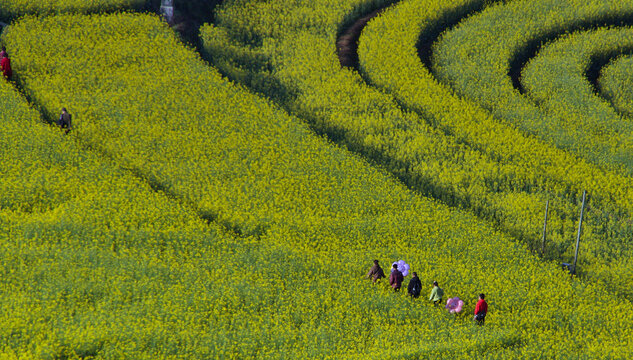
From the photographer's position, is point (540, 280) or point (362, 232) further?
point (362, 232)

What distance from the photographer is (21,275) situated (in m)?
18.5

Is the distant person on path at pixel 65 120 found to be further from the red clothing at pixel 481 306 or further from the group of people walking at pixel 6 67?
the red clothing at pixel 481 306

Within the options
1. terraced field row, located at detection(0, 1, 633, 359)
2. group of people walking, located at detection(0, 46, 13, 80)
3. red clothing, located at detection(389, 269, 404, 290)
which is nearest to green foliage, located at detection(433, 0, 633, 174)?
terraced field row, located at detection(0, 1, 633, 359)

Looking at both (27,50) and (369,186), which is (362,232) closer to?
(369,186)

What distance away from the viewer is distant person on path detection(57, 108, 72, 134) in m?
27.2


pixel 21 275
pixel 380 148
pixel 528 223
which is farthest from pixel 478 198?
pixel 21 275

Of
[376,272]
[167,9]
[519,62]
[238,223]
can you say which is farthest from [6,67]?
[519,62]

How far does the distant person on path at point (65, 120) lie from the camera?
89.3 feet

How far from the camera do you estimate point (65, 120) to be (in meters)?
27.3

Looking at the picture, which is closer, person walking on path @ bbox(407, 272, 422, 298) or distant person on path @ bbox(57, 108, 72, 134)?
person walking on path @ bbox(407, 272, 422, 298)

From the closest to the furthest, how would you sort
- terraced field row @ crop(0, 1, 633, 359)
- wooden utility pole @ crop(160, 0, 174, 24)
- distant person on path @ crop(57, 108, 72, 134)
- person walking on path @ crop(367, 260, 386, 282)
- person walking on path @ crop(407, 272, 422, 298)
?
terraced field row @ crop(0, 1, 633, 359)
person walking on path @ crop(407, 272, 422, 298)
person walking on path @ crop(367, 260, 386, 282)
distant person on path @ crop(57, 108, 72, 134)
wooden utility pole @ crop(160, 0, 174, 24)

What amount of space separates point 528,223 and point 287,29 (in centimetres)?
1925

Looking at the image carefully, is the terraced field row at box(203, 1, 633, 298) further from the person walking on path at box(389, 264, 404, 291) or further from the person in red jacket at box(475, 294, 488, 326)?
the person walking on path at box(389, 264, 404, 291)

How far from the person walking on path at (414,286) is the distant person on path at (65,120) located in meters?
14.6
